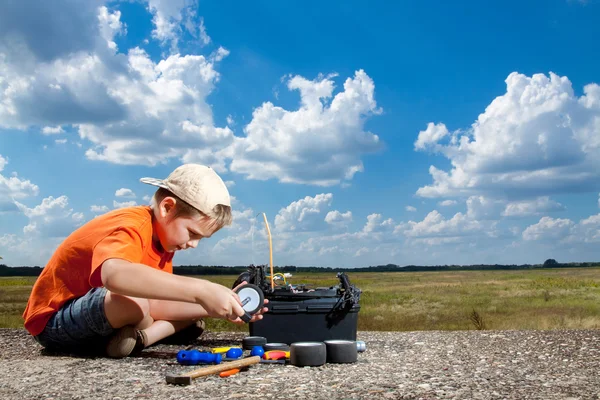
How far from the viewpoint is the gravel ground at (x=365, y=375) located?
3.71m

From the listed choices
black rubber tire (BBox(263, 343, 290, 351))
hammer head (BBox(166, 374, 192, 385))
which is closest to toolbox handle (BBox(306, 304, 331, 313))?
black rubber tire (BBox(263, 343, 290, 351))

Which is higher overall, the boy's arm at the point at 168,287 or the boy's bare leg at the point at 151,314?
the boy's arm at the point at 168,287

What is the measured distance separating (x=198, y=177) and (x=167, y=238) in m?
0.52

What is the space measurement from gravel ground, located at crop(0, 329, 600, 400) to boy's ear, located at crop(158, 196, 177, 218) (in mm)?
1164

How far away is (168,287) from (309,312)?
2.29 m

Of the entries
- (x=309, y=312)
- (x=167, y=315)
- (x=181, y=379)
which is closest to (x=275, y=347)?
(x=309, y=312)

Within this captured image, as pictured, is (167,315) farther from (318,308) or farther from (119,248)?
(119,248)

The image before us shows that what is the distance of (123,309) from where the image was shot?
440 centimetres

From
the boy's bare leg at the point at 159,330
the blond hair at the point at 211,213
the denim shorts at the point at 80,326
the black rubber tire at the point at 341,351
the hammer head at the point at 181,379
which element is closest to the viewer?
the blond hair at the point at 211,213

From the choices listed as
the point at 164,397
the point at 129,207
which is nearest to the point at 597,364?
the point at 164,397

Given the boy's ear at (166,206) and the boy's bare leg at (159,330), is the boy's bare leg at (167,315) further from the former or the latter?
the boy's ear at (166,206)

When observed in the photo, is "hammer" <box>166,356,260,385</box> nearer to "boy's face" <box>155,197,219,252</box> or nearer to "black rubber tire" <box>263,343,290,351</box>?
"black rubber tire" <box>263,343,290,351</box>

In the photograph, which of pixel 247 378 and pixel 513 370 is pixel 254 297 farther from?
pixel 513 370

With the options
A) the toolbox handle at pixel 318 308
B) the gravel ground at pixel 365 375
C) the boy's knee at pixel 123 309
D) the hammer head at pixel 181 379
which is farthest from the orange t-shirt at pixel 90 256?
the toolbox handle at pixel 318 308
